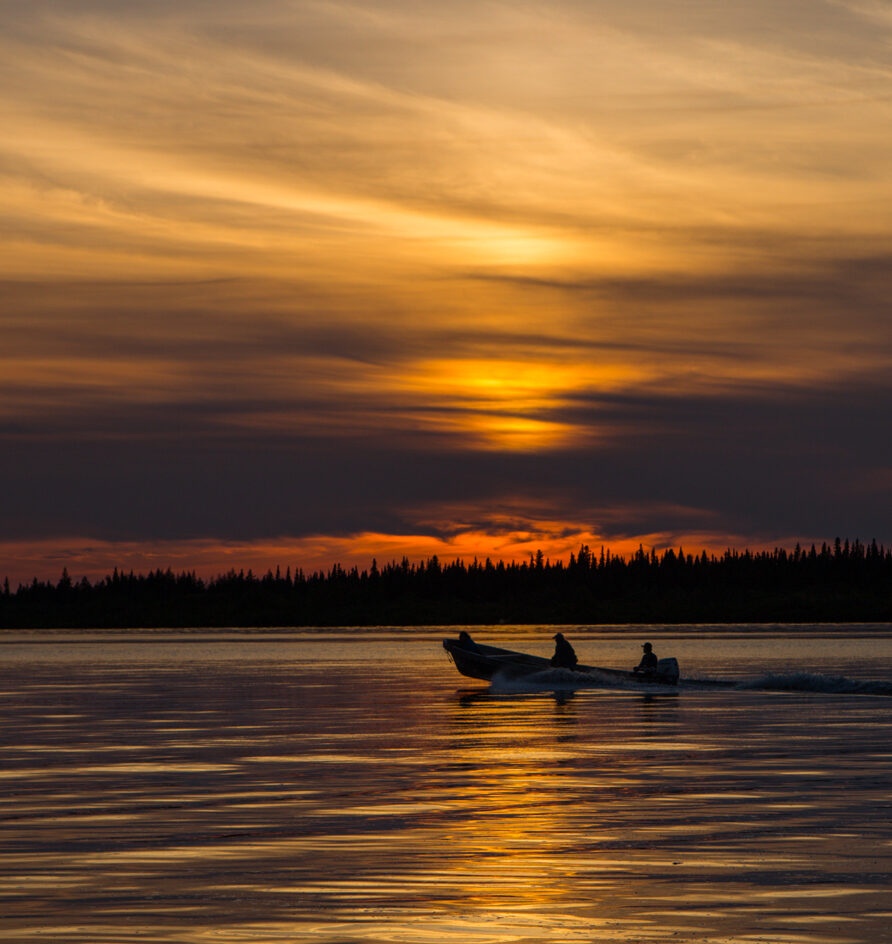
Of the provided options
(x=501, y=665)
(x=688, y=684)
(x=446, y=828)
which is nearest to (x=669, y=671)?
(x=688, y=684)

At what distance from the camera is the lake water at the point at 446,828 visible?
59.0ft

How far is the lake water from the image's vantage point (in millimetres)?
17969

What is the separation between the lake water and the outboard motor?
1803 centimetres

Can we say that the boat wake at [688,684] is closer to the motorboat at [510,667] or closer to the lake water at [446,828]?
the motorboat at [510,667]

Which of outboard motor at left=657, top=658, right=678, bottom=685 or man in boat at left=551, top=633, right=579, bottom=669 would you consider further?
man in boat at left=551, top=633, right=579, bottom=669

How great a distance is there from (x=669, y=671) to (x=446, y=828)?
1886 inches

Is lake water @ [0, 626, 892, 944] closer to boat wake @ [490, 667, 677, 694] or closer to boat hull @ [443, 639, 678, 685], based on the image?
boat wake @ [490, 667, 677, 694]

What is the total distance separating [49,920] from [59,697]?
51435mm

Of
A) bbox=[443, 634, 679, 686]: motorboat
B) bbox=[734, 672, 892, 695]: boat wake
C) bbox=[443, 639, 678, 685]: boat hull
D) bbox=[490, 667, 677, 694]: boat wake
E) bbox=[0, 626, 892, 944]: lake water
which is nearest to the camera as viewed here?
bbox=[0, 626, 892, 944]: lake water

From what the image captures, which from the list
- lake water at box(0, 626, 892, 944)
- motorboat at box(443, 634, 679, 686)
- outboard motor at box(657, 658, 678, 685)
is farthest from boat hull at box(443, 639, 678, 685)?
lake water at box(0, 626, 892, 944)

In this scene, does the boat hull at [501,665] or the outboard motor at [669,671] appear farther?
the boat hull at [501,665]

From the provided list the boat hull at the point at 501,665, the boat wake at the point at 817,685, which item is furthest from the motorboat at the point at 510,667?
the boat wake at the point at 817,685

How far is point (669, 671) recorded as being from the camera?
72.1 m

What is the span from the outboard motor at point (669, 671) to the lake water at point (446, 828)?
59.1 feet
